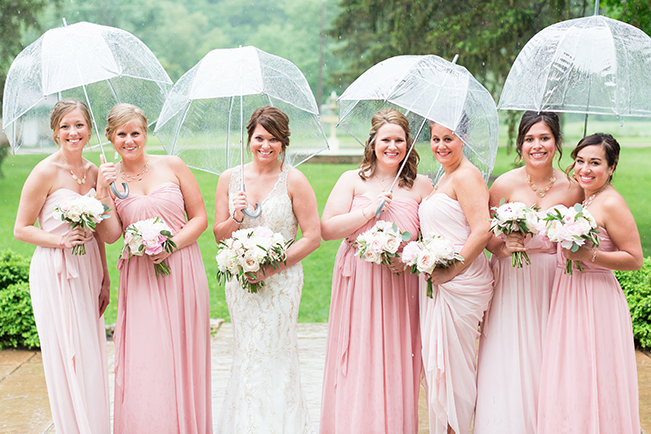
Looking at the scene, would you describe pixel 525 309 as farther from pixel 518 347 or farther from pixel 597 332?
pixel 597 332

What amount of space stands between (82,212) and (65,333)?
0.85 meters

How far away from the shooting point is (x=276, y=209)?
418 cm

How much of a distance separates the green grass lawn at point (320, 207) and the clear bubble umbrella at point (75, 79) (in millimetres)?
5490

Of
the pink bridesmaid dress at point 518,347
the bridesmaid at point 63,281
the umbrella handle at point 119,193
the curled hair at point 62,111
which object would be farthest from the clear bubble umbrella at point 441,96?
the bridesmaid at point 63,281

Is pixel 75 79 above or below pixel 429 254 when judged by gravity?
above

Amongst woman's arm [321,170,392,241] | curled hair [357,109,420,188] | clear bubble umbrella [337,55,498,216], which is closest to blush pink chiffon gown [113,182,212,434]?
woman's arm [321,170,392,241]

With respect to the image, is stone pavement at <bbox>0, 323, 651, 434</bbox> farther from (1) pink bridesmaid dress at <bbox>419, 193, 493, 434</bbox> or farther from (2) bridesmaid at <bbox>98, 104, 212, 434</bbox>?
(2) bridesmaid at <bbox>98, 104, 212, 434</bbox>

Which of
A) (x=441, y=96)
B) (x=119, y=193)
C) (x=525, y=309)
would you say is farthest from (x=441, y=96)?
(x=119, y=193)

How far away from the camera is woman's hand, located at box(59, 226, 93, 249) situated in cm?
402

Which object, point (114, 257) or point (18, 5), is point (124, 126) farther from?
point (18, 5)

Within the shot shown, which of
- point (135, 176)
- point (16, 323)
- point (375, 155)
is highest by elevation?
point (375, 155)

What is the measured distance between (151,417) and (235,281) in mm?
1059

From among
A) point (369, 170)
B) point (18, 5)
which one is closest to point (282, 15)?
point (18, 5)

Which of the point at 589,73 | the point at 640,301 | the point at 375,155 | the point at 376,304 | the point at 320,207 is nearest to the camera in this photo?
the point at 589,73
